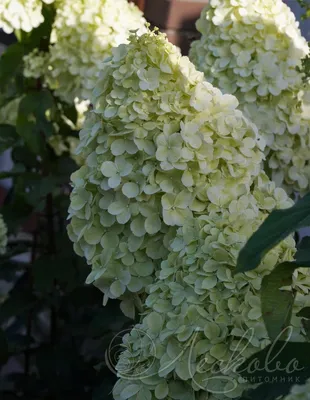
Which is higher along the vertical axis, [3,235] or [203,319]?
[203,319]

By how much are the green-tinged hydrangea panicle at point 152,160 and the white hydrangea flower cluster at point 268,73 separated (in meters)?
0.33

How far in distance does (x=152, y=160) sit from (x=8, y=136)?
1.19 metres

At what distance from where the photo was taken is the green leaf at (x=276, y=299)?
89cm

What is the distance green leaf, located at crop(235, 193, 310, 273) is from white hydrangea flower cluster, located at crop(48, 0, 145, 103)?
3.32 ft

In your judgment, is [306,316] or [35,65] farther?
[35,65]

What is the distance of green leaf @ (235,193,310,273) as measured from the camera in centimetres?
78

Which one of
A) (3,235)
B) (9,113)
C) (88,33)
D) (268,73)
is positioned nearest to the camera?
(268,73)

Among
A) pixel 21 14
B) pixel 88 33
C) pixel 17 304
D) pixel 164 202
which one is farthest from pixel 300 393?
pixel 17 304

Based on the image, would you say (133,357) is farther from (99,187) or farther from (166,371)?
(99,187)

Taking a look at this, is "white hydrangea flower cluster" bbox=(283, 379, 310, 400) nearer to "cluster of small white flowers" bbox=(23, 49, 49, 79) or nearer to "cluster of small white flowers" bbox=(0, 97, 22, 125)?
"cluster of small white flowers" bbox=(23, 49, 49, 79)

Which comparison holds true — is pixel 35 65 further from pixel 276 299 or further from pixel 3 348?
pixel 276 299

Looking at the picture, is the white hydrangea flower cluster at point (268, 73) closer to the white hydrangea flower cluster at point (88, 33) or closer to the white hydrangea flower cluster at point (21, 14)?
the white hydrangea flower cluster at point (88, 33)

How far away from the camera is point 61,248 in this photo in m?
2.16

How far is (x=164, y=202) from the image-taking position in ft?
3.59
